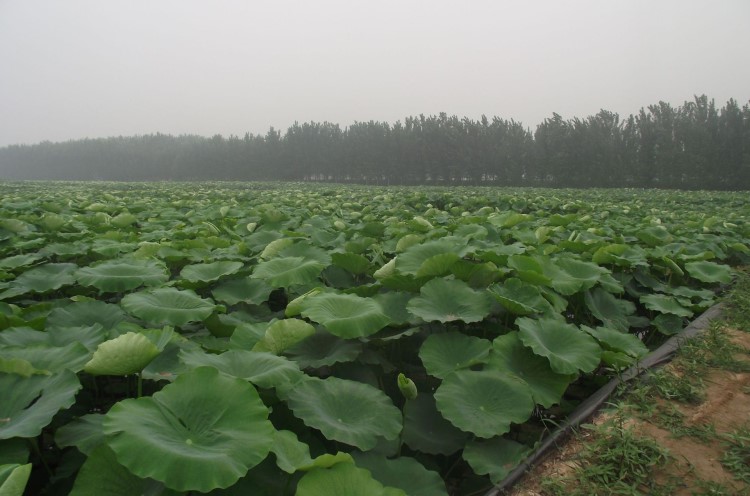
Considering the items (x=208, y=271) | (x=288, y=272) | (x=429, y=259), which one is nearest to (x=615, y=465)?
(x=429, y=259)

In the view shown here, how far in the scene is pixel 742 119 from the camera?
A: 33.2 m

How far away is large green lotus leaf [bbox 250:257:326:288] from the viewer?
198 cm

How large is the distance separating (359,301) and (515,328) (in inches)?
31.0

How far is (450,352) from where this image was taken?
66.2 inches

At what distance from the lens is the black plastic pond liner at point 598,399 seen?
4.39 feet

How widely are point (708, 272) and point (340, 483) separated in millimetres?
3203

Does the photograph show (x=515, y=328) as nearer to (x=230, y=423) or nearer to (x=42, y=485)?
(x=230, y=423)

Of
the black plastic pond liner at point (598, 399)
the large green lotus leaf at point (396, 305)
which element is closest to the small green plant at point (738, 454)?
the black plastic pond liner at point (598, 399)

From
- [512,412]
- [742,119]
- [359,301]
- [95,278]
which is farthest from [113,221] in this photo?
[742,119]

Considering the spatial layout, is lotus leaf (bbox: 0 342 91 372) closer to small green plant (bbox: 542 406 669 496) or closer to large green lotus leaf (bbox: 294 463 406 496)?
large green lotus leaf (bbox: 294 463 406 496)

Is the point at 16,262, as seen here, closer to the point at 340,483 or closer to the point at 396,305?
the point at 396,305

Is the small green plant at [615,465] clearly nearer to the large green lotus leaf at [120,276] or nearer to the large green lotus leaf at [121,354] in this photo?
the large green lotus leaf at [121,354]

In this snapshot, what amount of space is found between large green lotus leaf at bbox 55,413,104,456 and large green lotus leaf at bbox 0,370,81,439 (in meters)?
0.10

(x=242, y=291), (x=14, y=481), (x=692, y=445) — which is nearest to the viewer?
(x=14, y=481)
